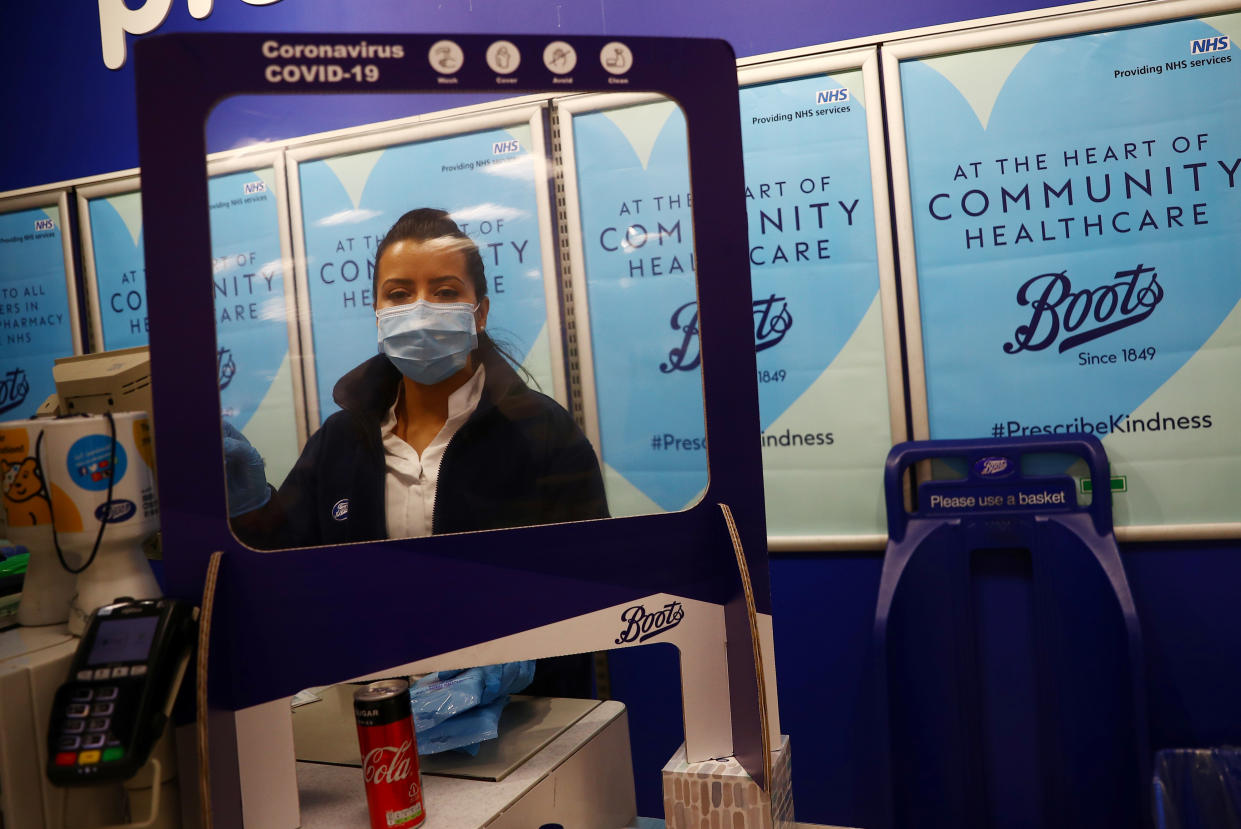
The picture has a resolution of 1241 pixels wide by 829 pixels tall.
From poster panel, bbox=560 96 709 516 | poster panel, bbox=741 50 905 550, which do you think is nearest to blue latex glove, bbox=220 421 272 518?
poster panel, bbox=560 96 709 516

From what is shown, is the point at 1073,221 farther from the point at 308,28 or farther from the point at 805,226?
the point at 308,28

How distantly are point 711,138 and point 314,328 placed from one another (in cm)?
53

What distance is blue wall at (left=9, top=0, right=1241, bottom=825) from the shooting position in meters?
2.21

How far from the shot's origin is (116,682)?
92cm

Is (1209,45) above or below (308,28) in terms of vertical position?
below

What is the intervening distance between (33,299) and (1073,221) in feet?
11.0

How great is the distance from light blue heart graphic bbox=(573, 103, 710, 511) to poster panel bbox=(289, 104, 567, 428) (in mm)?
61

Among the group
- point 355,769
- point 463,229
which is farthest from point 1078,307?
point 355,769

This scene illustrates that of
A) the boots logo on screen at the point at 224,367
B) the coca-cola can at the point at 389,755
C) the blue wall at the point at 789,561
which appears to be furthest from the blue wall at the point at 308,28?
the coca-cola can at the point at 389,755

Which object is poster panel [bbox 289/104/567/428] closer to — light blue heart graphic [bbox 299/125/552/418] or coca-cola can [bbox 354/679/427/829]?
light blue heart graphic [bbox 299/125/552/418]

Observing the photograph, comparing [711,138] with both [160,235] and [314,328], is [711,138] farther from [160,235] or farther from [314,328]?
[160,235]

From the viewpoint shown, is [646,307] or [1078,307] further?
[1078,307]

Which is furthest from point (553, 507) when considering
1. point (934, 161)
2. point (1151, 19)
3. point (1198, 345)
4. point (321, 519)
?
point (1151, 19)

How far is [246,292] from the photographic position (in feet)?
3.38
